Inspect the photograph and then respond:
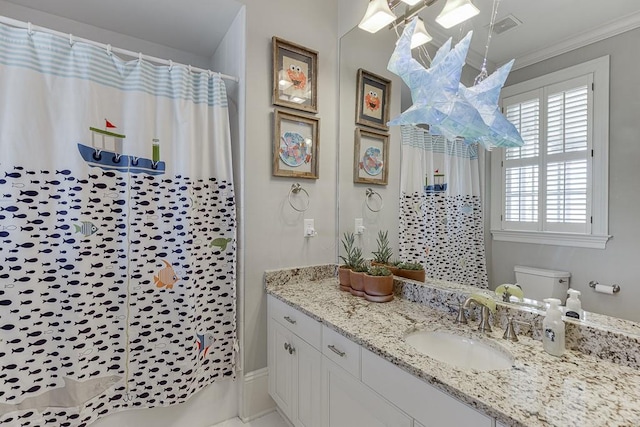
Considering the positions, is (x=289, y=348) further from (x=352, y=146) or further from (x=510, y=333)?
(x=352, y=146)

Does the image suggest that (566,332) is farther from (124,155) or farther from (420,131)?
(124,155)

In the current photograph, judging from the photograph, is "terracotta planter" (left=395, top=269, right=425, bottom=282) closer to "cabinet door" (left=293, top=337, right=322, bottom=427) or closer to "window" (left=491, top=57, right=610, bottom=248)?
"window" (left=491, top=57, right=610, bottom=248)

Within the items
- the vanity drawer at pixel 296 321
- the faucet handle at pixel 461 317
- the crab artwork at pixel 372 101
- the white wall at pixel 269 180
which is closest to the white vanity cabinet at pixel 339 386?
the vanity drawer at pixel 296 321

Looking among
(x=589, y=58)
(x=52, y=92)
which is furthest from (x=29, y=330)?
(x=589, y=58)

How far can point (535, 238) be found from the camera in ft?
3.87

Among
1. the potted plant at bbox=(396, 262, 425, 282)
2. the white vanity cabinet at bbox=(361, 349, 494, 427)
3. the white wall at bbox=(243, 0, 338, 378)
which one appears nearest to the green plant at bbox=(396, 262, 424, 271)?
the potted plant at bbox=(396, 262, 425, 282)

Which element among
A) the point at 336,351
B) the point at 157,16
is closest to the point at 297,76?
the point at 157,16

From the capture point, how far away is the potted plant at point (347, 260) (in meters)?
1.79

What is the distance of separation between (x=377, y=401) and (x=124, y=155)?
1.64 m

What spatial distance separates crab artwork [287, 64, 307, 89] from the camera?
6.32ft

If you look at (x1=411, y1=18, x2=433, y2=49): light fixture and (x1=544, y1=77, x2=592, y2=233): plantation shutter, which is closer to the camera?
(x1=544, y1=77, x2=592, y2=233): plantation shutter

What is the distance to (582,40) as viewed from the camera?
1.04m

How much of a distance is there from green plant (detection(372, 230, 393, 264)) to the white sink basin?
0.67 metres

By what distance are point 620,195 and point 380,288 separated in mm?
1004
